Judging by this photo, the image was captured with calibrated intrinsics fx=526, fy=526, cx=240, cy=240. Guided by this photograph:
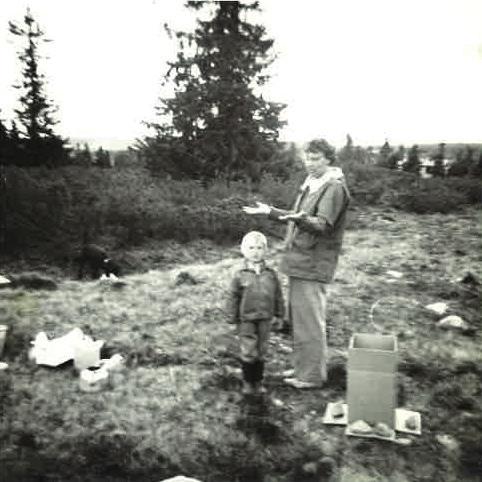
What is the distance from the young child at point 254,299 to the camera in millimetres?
3428

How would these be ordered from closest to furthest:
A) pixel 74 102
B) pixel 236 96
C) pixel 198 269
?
pixel 198 269
pixel 74 102
pixel 236 96

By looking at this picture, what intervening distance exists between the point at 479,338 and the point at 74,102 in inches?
297

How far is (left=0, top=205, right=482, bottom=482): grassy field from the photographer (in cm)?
282

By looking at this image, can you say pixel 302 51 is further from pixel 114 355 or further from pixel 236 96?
pixel 114 355

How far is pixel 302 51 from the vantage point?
964 centimetres

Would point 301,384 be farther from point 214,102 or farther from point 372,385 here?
point 214,102

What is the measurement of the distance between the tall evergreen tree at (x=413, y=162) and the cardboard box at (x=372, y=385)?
11874 millimetres

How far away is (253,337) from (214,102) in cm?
853

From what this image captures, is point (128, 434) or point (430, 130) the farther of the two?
point (430, 130)

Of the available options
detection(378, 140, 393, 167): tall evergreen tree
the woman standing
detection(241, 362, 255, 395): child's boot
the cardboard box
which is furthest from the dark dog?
detection(378, 140, 393, 167): tall evergreen tree

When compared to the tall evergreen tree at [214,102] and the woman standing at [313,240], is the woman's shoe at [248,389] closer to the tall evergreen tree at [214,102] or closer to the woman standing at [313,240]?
the woman standing at [313,240]

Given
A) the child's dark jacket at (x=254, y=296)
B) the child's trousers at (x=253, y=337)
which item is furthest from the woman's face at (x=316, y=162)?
the child's trousers at (x=253, y=337)

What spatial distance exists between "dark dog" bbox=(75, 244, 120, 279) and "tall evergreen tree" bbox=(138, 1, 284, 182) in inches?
188

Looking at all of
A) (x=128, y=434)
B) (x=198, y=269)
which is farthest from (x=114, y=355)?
(x=198, y=269)
